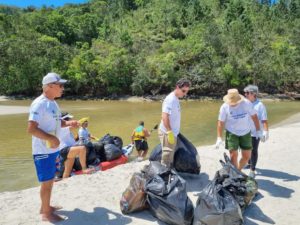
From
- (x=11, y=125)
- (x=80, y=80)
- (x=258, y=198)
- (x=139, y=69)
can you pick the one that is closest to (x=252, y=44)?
(x=139, y=69)

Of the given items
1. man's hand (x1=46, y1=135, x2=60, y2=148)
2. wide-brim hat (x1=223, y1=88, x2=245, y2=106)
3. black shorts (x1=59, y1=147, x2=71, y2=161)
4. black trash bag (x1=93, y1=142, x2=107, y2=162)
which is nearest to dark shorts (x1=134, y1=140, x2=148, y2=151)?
black trash bag (x1=93, y1=142, x2=107, y2=162)

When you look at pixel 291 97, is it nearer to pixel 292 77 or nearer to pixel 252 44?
pixel 292 77

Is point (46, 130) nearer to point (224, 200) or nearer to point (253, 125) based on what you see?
point (224, 200)

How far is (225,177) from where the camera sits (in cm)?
520

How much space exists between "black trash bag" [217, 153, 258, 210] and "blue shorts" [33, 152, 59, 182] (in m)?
2.18

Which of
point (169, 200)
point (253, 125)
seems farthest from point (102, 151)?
point (169, 200)

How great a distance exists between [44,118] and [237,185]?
8.76 ft

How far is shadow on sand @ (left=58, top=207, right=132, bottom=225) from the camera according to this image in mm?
4949

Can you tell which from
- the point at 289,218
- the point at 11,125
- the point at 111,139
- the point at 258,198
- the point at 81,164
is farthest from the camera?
the point at 11,125

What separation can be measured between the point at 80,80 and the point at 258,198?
1491 inches

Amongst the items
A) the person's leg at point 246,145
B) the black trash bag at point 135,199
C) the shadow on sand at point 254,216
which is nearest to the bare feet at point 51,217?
the black trash bag at point 135,199

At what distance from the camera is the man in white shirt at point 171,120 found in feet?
19.7

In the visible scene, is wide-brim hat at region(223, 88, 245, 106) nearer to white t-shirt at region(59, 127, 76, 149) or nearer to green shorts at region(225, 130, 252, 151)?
green shorts at region(225, 130, 252, 151)

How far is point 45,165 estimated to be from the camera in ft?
15.4
